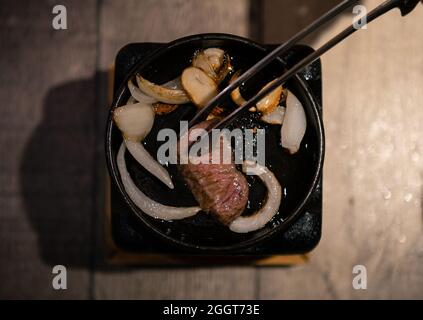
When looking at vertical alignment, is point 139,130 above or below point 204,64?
below

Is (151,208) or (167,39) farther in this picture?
(167,39)

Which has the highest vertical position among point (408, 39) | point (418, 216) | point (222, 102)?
point (408, 39)

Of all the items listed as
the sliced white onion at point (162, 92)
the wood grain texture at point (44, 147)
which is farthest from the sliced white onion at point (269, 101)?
the wood grain texture at point (44, 147)

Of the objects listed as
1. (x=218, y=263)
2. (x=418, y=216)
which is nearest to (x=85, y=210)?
(x=218, y=263)

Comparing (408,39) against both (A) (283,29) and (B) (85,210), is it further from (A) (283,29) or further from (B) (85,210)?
(B) (85,210)

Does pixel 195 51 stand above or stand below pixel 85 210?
above

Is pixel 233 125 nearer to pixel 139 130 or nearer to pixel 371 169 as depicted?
pixel 139 130

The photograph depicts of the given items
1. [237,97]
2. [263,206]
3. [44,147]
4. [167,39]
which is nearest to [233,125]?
[237,97]
